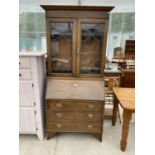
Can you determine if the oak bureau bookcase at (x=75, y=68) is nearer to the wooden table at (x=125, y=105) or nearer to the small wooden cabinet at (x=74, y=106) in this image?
the small wooden cabinet at (x=74, y=106)

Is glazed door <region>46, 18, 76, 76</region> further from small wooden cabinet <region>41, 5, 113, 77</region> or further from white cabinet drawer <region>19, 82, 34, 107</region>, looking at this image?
white cabinet drawer <region>19, 82, 34, 107</region>

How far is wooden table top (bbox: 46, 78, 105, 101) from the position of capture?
2.08 m

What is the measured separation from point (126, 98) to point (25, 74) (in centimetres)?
131

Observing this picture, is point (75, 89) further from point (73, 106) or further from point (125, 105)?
point (125, 105)

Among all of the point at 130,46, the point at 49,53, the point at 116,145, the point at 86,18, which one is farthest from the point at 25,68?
the point at 130,46

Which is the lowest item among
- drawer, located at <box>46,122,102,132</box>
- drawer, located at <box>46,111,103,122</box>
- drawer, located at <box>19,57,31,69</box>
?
drawer, located at <box>46,122,102,132</box>

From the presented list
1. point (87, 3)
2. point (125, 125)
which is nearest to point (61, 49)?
point (125, 125)

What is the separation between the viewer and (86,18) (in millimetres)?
2004

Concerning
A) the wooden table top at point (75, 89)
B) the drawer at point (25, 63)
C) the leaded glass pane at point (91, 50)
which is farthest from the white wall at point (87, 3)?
the drawer at point (25, 63)

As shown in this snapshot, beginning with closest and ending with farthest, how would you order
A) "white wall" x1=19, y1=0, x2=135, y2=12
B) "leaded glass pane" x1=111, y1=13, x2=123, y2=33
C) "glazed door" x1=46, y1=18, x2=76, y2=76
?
"glazed door" x1=46, y1=18, x2=76, y2=76 < "white wall" x1=19, y1=0, x2=135, y2=12 < "leaded glass pane" x1=111, y1=13, x2=123, y2=33

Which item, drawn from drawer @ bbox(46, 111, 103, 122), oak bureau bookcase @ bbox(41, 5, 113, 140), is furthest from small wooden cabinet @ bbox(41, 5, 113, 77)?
drawer @ bbox(46, 111, 103, 122)

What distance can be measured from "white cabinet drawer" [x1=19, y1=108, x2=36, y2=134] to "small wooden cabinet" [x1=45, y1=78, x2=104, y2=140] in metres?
0.20
